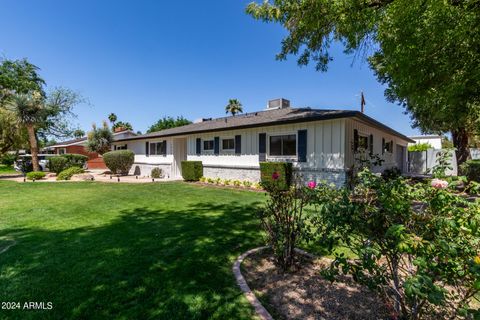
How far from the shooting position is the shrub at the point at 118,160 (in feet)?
61.4

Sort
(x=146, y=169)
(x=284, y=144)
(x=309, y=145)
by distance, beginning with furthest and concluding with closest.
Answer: (x=146, y=169), (x=284, y=144), (x=309, y=145)

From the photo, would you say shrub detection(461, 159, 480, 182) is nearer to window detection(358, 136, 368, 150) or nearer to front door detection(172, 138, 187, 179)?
window detection(358, 136, 368, 150)

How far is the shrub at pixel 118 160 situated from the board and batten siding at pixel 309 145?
8913mm

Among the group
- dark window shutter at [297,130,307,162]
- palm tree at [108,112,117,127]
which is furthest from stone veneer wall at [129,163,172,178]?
palm tree at [108,112,117,127]

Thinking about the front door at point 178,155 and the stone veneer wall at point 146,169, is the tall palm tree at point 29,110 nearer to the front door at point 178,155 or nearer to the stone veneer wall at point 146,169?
the stone veneer wall at point 146,169

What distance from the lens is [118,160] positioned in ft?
61.5

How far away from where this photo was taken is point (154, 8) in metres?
11.3

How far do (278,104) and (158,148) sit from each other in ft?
33.8

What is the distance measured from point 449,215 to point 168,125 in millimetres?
48626

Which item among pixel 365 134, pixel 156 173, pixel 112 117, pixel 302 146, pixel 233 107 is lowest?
pixel 156 173

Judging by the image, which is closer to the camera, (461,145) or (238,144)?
(238,144)

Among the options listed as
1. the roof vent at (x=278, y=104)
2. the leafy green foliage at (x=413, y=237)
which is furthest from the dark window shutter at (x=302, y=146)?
the leafy green foliage at (x=413, y=237)

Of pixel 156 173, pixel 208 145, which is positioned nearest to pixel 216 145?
pixel 208 145

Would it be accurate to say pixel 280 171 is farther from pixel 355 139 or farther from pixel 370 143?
pixel 370 143
